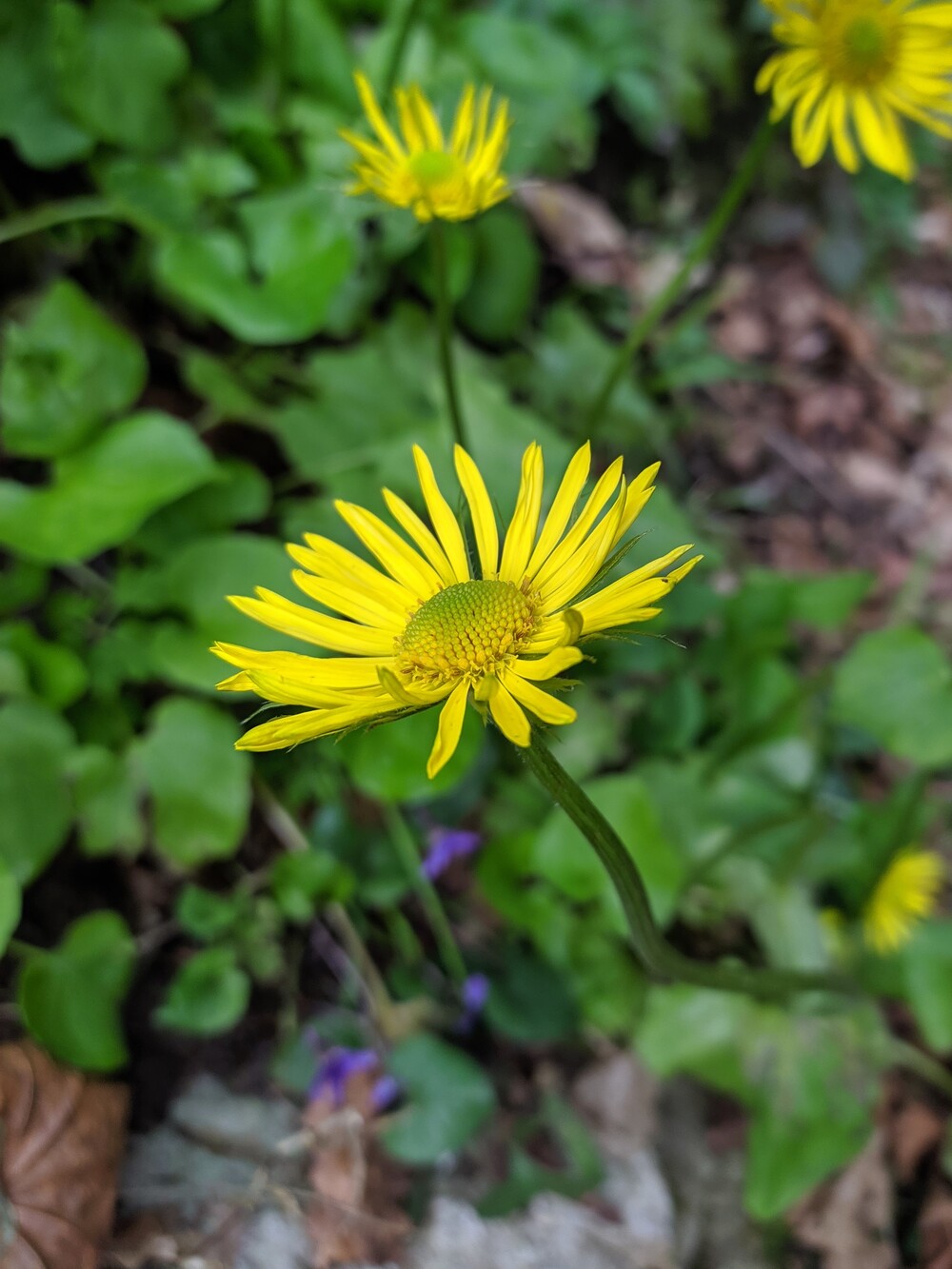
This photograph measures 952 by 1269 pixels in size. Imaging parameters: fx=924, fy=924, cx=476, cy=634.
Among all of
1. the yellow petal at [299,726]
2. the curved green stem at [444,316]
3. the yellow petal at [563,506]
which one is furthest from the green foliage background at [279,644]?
the yellow petal at [299,726]

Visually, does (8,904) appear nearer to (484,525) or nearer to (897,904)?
(484,525)

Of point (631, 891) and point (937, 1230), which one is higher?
point (631, 891)

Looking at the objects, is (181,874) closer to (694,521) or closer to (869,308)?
(694,521)

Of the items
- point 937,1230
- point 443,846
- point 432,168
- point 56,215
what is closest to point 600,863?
point 443,846

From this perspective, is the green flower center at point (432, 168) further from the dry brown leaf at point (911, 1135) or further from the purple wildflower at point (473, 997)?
the dry brown leaf at point (911, 1135)

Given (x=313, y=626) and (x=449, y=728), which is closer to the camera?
(x=449, y=728)

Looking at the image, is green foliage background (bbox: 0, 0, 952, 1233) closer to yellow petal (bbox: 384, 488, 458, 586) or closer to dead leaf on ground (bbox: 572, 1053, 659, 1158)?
dead leaf on ground (bbox: 572, 1053, 659, 1158)
